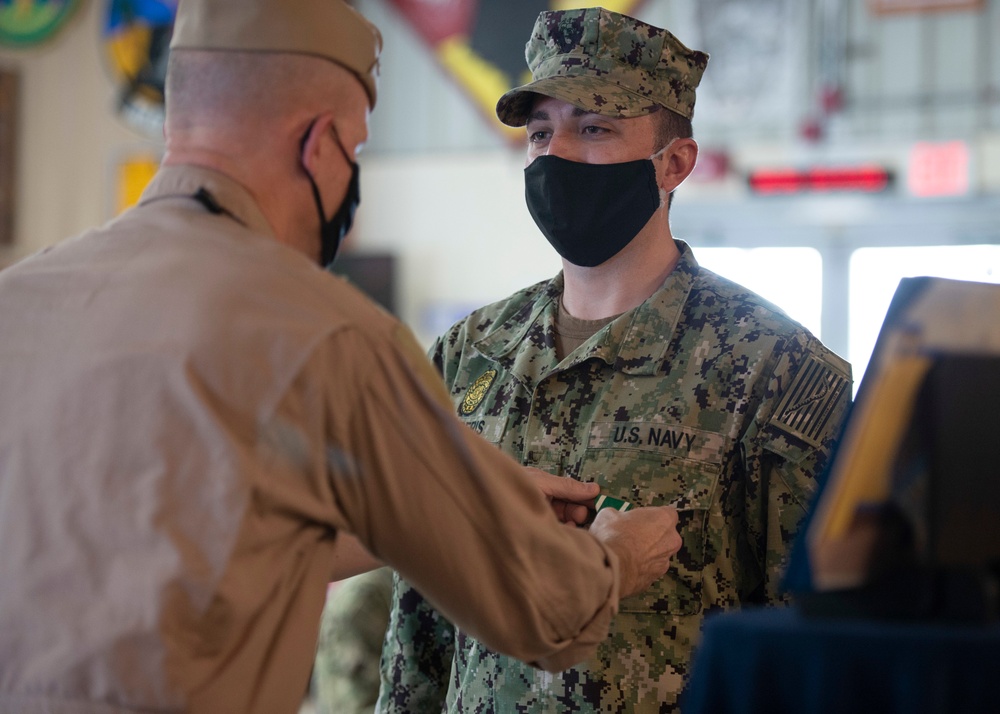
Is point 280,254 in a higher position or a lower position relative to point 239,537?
higher

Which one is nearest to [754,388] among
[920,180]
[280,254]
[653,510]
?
[653,510]

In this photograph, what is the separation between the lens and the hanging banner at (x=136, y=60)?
852 cm

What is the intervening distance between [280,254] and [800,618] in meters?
0.72

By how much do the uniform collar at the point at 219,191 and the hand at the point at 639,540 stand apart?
0.68 m

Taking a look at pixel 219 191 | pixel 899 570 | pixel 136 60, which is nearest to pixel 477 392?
pixel 219 191

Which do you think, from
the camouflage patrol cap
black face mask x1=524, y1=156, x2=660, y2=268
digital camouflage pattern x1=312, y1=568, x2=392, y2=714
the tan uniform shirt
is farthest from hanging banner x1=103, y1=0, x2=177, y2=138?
the tan uniform shirt

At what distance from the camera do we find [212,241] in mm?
1308

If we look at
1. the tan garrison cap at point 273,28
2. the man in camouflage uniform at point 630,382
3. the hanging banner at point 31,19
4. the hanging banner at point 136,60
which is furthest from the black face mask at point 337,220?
the hanging banner at point 31,19

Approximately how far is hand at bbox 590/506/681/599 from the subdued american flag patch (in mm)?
266

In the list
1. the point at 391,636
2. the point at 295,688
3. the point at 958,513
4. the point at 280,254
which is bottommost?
the point at 391,636

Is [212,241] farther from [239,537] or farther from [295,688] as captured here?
[295,688]

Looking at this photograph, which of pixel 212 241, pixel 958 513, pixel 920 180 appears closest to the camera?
pixel 958 513

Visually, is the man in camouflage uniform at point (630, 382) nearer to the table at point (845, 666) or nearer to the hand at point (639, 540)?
the hand at point (639, 540)

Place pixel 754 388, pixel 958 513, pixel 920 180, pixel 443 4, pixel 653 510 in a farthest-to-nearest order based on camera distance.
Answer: pixel 443 4 < pixel 920 180 < pixel 754 388 < pixel 653 510 < pixel 958 513
